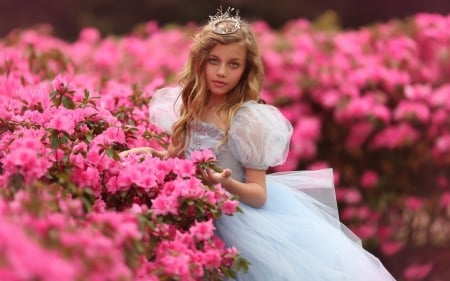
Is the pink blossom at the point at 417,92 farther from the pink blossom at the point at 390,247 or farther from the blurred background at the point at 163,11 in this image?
the blurred background at the point at 163,11

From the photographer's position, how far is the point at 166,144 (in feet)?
10.6

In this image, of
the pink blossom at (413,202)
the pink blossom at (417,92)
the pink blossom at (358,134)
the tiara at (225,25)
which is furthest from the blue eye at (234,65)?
the pink blossom at (413,202)

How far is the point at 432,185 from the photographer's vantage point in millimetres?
5570

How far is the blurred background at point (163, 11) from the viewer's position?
10.8m

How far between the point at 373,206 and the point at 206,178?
304cm

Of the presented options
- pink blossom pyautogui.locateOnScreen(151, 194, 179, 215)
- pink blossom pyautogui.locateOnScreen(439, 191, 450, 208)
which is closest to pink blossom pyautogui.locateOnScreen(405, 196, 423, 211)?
pink blossom pyautogui.locateOnScreen(439, 191, 450, 208)

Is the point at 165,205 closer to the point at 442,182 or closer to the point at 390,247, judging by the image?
the point at 390,247

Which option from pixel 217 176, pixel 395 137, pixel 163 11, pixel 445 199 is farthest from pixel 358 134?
pixel 163 11

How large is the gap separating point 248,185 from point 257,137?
0.54 feet

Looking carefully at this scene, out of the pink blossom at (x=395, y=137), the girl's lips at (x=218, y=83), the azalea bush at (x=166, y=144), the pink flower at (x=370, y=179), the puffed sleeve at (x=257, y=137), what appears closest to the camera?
the azalea bush at (x=166, y=144)

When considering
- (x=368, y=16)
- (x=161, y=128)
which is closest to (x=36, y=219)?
(x=161, y=128)

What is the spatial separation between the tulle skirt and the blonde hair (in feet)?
1.03

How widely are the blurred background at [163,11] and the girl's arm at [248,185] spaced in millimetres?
8132

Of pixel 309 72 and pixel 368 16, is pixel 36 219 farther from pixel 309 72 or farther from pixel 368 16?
pixel 368 16
